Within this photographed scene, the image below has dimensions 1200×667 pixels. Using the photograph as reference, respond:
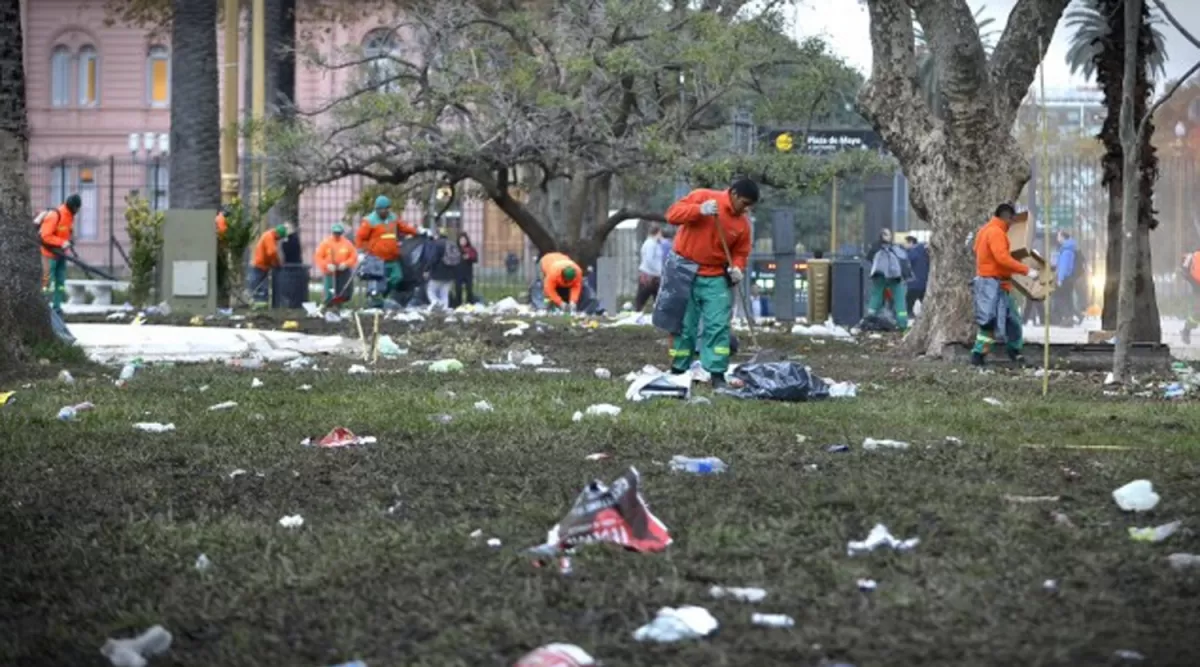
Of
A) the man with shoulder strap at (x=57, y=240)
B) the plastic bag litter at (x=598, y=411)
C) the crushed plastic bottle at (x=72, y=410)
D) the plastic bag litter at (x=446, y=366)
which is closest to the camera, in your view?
the plastic bag litter at (x=598, y=411)

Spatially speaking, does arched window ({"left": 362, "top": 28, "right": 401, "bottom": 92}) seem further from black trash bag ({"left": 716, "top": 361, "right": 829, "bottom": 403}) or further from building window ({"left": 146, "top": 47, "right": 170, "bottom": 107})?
building window ({"left": 146, "top": 47, "right": 170, "bottom": 107})

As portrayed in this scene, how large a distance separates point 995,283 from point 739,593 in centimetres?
1475

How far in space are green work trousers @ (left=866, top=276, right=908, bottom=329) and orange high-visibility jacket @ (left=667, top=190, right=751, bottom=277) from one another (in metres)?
17.7

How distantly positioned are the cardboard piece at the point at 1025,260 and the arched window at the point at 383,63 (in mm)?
15149

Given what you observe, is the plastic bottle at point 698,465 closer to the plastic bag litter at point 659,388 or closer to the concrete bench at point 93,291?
the plastic bag litter at point 659,388

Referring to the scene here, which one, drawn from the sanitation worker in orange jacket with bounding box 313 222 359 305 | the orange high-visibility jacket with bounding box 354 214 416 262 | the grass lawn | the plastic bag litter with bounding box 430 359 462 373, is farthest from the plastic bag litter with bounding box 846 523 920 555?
the sanitation worker in orange jacket with bounding box 313 222 359 305

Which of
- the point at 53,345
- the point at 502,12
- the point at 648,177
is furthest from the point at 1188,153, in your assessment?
the point at 53,345

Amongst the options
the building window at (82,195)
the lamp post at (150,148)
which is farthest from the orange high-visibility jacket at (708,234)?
the building window at (82,195)

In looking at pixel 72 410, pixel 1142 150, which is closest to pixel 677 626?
pixel 72 410

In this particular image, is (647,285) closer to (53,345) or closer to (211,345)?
(211,345)

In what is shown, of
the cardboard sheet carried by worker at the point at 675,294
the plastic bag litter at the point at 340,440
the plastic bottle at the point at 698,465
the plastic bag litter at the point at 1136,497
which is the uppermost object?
the cardboard sheet carried by worker at the point at 675,294

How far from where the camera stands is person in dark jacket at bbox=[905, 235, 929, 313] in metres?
38.6

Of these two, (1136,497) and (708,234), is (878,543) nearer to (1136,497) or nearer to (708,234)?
(1136,497)

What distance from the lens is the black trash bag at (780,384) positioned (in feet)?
47.2
